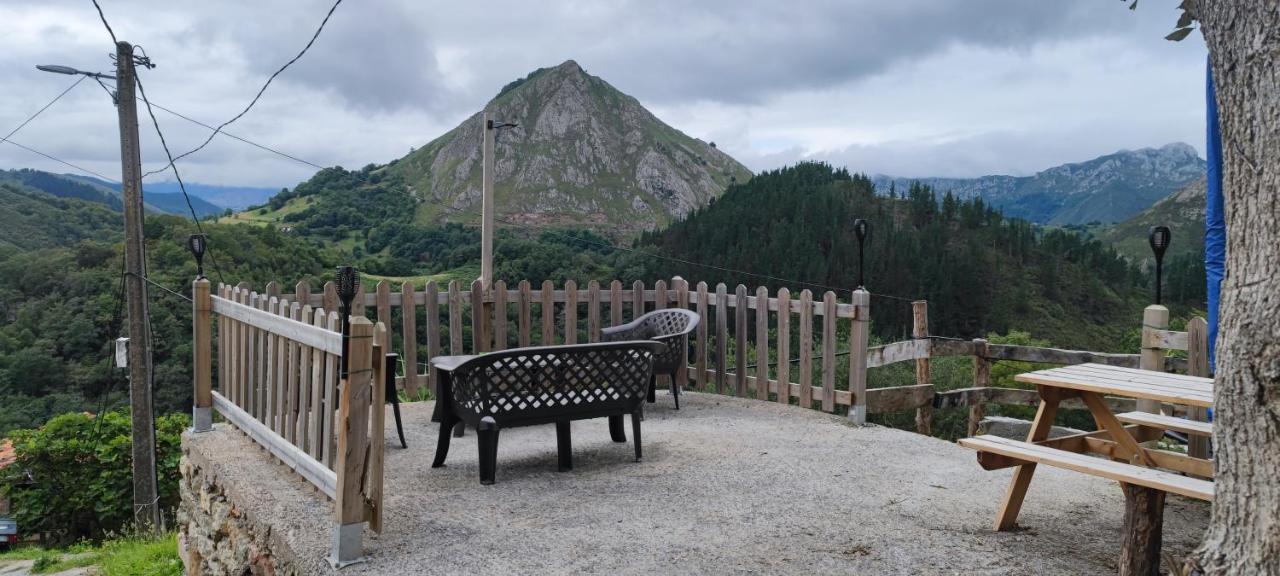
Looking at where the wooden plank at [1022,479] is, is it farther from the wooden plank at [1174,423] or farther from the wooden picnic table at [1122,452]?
the wooden plank at [1174,423]

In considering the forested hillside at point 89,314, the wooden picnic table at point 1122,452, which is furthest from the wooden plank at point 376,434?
the forested hillside at point 89,314

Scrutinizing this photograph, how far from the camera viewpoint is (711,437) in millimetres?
6156

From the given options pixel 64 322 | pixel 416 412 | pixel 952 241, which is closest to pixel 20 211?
pixel 64 322

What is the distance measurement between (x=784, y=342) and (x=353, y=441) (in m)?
4.66

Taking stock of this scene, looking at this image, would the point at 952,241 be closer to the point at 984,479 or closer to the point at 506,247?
the point at 506,247

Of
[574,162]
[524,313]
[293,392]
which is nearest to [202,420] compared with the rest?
[293,392]

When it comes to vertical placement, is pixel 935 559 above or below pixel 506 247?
below

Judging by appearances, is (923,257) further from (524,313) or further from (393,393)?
(393,393)

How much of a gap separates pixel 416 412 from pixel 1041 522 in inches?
200

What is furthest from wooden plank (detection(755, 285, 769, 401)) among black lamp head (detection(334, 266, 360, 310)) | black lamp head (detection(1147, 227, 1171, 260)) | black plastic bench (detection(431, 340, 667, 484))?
black lamp head (detection(334, 266, 360, 310))

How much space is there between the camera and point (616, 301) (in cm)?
816

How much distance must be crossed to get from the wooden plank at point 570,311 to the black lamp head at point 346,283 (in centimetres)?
438

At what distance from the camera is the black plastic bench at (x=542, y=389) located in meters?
4.77

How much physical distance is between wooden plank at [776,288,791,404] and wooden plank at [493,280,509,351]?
2.70m
